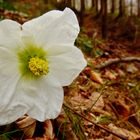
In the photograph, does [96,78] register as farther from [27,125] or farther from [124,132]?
[27,125]

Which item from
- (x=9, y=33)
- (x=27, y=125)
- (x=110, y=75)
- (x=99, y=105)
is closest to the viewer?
(x=9, y=33)

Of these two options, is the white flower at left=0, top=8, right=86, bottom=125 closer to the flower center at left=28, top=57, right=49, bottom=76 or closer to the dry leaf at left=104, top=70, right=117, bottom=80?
Answer: the flower center at left=28, top=57, right=49, bottom=76

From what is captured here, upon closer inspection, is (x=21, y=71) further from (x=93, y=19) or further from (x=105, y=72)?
(x=93, y=19)

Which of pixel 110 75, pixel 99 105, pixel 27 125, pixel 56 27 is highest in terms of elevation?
pixel 56 27

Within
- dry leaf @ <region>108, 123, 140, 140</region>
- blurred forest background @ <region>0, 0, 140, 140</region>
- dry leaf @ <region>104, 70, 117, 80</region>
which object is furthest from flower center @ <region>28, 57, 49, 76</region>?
dry leaf @ <region>104, 70, 117, 80</region>

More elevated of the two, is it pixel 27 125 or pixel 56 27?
pixel 56 27

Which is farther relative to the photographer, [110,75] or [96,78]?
[110,75]

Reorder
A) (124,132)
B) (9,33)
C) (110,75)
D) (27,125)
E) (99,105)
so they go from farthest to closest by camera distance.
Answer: (110,75)
(99,105)
(124,132)
(27,125)
(9,33)

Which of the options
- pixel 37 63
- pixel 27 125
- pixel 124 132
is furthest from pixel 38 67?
pixel 124 132
